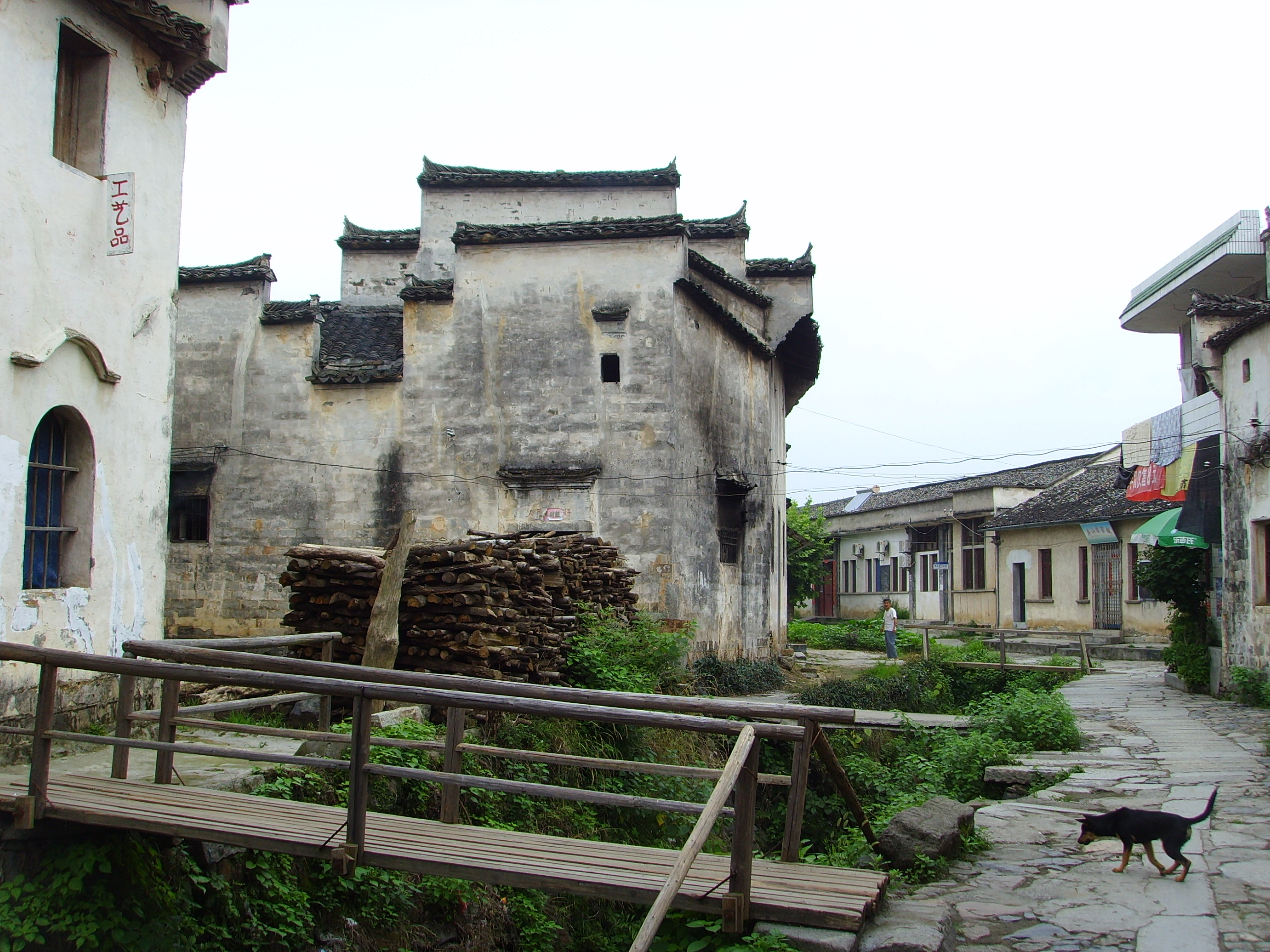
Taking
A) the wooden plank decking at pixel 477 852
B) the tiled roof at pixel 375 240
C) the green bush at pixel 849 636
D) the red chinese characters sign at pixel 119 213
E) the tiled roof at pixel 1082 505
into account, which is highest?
the tiled roof at pixel 375 240

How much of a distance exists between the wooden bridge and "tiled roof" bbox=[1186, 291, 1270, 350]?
1116 centimetres

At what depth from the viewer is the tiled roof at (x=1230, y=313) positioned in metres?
13.2

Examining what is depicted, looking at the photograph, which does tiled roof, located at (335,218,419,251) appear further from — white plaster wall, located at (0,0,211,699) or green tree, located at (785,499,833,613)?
green tree, located at (785,499,833,613)

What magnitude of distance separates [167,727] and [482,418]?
1107 centimetres

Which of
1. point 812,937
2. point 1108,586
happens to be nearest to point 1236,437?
point 1108,586

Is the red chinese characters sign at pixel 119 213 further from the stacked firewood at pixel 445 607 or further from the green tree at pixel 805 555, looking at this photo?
the green tree at pixel 805 555

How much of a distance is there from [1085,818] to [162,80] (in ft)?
31.4

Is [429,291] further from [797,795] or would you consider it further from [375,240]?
[797,795]

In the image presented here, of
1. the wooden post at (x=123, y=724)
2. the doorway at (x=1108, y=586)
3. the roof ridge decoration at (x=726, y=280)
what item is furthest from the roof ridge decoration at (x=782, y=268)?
the wooden post at (x=123, y=724)

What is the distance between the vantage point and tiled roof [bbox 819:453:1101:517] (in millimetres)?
32375

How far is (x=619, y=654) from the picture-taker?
1144 cm

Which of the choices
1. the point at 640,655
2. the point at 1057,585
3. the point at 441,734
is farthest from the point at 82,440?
the point at 1057,585

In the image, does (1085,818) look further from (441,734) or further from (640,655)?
(640,655)

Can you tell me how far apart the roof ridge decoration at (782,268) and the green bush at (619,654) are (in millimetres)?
9972
